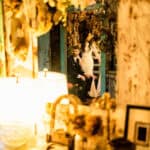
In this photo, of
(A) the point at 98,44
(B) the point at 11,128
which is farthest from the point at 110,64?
(B) the point at 11,128

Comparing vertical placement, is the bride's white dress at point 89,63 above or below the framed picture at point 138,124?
above

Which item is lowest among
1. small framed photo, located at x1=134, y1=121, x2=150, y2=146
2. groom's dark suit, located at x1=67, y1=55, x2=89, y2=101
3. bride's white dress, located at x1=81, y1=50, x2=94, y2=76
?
small framed photo, located at x1=134, y1=121, x2=150, y2=146

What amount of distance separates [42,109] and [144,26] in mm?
838

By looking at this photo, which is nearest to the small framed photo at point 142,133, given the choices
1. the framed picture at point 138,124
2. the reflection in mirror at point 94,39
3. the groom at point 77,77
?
the framed picture at point 138,124

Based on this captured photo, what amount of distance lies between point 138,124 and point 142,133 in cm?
5

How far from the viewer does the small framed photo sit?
1818 mm

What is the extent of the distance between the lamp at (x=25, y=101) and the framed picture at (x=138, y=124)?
1.43ft

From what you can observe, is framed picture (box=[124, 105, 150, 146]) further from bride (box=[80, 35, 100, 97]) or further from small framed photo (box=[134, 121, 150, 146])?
bride (box=[80, 35, 100, 97])

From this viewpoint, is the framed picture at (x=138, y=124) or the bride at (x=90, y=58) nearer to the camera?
the framed picture at (x=138, y=124)

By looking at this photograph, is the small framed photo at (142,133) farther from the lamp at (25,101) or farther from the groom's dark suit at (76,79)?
the lamp at (25,101)

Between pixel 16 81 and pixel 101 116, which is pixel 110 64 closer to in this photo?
pixel 101 116

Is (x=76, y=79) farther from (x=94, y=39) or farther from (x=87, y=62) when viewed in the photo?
(x=94, y=39)

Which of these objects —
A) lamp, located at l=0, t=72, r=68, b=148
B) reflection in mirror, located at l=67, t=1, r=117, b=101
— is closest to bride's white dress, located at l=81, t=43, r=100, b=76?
reflection in mirror, located at l=67, t=1, r=117, b=101

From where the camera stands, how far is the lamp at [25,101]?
2080mm
